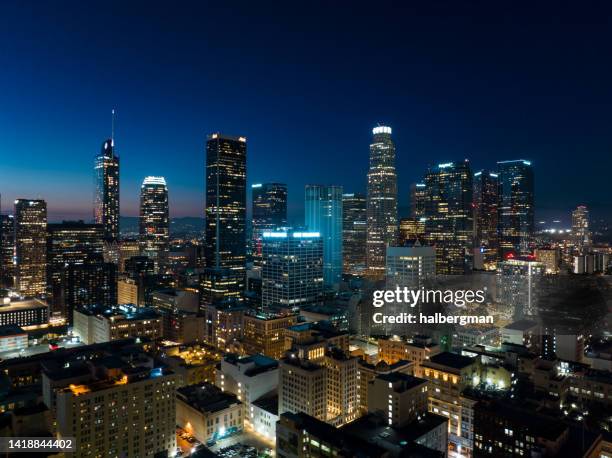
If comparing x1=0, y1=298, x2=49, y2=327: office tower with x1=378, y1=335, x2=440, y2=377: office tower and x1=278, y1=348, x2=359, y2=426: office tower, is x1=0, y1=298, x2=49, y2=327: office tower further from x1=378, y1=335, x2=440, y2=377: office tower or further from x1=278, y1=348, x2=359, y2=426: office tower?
x1=378, y1=335, x2=440, y2=377: office tower

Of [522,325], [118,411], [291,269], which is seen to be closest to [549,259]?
[522,325]

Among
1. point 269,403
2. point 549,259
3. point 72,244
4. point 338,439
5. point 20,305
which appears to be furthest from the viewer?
point 72,244

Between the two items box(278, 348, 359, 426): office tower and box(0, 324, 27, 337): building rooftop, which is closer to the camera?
box(278, 348, 359, 426): office tower

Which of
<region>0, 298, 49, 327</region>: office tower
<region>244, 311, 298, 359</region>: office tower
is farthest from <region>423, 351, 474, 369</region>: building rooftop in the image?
<region>0, 298, 49, 327</region>: office tower

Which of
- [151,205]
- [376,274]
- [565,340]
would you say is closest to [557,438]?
[565,340]

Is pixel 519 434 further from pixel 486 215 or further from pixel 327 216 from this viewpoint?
pixel 486 215

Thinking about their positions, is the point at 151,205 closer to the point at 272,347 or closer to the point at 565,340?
the point at 272,347

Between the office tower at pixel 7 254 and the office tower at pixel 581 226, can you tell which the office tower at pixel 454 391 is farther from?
the office tower at pixel 7 254
